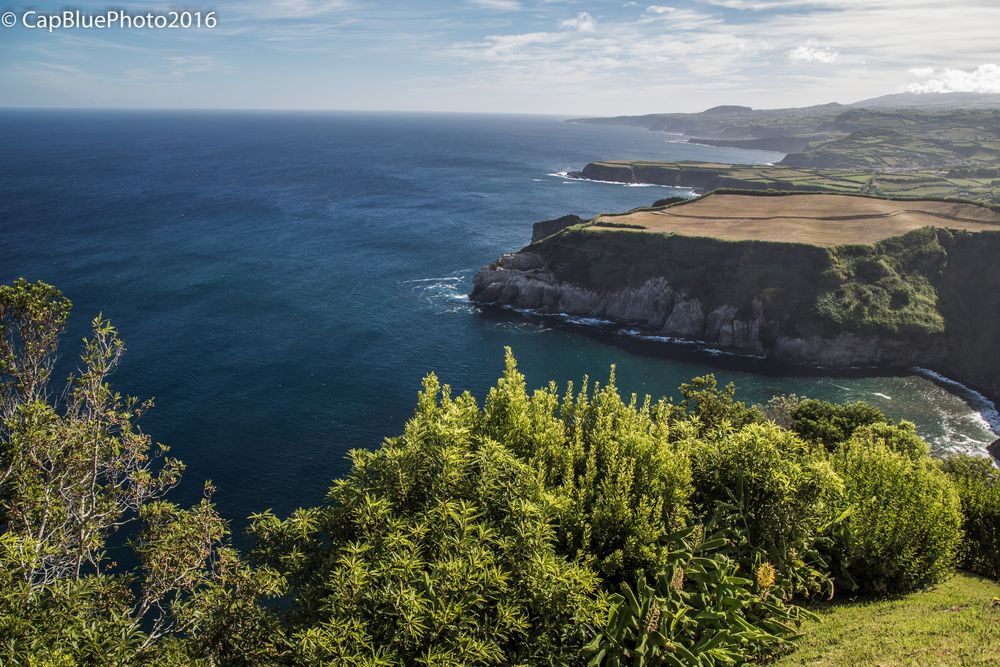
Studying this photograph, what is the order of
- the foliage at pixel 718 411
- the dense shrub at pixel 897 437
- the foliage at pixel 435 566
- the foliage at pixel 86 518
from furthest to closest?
the foliage at pixel 718 411 < the dense shrub at pixel 897 437 < the foliage at pixel 86 518 < the foliage at pixel 435 566

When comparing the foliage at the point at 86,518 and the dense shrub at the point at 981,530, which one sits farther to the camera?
the dense shrub at the point at 981,530

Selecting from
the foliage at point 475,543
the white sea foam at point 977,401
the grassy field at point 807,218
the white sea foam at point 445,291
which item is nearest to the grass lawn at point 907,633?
the foliage at point 475,543

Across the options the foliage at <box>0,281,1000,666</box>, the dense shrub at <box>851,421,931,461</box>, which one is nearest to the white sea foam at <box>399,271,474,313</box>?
the dense shrub at <box>851,421,931,461</box>

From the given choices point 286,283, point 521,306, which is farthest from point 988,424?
point 286,283

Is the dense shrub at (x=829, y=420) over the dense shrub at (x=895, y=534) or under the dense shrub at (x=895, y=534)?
under

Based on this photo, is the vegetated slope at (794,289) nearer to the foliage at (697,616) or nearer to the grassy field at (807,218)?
the grassy field at (807,218)

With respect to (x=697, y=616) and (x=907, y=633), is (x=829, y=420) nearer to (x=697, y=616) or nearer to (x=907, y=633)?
(x=907, y=633)

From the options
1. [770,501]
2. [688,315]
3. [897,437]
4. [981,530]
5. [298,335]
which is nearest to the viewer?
[770,501]

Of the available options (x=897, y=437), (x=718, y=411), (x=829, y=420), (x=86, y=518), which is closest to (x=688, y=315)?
(x=829, y=420)
